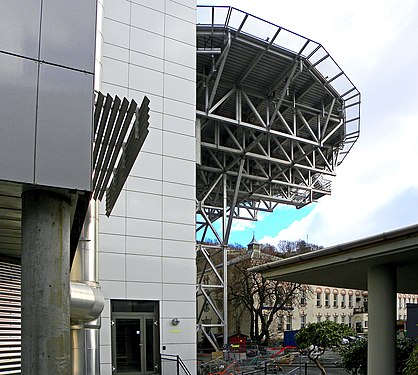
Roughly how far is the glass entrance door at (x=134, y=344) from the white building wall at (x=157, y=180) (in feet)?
1.47

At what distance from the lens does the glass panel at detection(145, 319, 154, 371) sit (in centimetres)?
2017

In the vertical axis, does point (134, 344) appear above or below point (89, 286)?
below

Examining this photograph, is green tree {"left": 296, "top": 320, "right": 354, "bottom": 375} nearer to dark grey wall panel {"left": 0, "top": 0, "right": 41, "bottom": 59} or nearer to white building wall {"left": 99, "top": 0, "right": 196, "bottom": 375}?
white building wall {"left": 99, "top": 0, "right": 196, "bottom": 375}

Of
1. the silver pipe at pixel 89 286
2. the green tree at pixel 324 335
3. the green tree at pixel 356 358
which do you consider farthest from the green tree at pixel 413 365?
the green tree at pixel 324 335

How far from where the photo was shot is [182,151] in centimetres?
2208

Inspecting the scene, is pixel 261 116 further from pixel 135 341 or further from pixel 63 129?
pixel 63 129

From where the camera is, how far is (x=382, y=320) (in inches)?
379

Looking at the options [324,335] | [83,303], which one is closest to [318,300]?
[324,335]

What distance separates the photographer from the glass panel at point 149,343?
2017 centimetres

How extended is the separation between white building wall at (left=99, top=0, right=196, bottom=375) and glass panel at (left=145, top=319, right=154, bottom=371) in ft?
1.21

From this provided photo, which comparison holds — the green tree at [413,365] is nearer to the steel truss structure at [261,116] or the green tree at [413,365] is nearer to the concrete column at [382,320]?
the concrete column at [382,320]

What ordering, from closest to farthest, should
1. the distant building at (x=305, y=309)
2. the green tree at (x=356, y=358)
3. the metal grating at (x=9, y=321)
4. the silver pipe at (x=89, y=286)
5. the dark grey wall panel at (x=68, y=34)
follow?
the dark grey wall panel at (x=68, y=34) → the metal grating at (x=9, y=321) → the silver pipe at (x=89, y=286) → the green tree at (x=356, y=358) → the distant building at (x=305, y=309)

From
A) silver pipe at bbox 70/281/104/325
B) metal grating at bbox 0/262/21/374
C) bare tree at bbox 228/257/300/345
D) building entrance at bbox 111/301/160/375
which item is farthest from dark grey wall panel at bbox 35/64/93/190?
bare tree at bbox 228/257/300/345

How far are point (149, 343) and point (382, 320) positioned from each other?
12.4m
